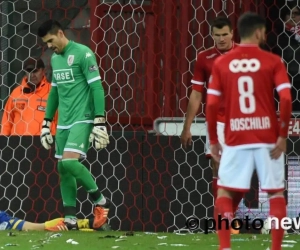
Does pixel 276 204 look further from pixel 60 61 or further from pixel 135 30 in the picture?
pixel 135 30

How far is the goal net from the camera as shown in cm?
1170

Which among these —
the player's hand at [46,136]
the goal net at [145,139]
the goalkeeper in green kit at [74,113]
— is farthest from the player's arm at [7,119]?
the goalkeeper in green kit at [74,113]

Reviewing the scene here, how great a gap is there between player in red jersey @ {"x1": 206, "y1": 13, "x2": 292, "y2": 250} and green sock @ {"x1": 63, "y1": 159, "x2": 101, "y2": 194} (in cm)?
319

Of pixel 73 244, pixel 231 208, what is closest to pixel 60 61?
pixel 73 244

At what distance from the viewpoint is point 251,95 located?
7609 mm

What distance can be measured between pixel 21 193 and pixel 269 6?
3.21 m

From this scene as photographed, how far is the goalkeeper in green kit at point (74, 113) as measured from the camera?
10641 mm

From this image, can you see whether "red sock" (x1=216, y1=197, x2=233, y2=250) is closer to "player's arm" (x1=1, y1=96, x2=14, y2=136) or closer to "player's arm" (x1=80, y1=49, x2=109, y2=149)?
"player's arm" (x1=80, y1=49, x2=109, y2=149)

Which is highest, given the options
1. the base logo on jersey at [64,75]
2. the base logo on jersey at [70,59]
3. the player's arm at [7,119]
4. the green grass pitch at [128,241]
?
the base logo on jersey at [70,59]

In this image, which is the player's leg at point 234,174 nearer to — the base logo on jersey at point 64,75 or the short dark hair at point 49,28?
the base logo on jersey at point 64,75

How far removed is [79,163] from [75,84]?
74 cm

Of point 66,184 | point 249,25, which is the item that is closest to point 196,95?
Result: point 66,184

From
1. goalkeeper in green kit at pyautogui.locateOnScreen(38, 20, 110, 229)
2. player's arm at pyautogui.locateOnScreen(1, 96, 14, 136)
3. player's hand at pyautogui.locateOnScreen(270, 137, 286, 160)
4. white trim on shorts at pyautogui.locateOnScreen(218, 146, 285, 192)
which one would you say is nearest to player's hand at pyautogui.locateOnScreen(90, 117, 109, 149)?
goalkeeper in green kit at pyautogui.locateOnScreen(38, 20, 110, 229)

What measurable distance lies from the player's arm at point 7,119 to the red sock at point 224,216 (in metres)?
4.59
